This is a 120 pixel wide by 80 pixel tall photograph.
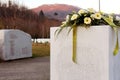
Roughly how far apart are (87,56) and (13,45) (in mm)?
10058

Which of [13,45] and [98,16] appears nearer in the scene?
[98,16]

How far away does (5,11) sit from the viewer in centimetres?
2123

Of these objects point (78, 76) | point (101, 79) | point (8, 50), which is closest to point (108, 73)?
point (101, 79)

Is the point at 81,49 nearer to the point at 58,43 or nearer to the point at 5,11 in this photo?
the point at 58,43

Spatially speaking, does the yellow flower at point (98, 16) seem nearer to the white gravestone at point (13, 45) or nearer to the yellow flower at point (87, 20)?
the yellow flower at point (87, 20)

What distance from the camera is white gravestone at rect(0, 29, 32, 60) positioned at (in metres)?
13.7

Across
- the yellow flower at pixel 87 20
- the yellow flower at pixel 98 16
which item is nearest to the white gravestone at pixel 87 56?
the yellow flower at pixel 87 20

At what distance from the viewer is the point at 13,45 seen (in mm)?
14227

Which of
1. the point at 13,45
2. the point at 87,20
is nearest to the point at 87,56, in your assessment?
the point at 87,20

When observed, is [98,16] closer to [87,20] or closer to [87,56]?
[87,20]

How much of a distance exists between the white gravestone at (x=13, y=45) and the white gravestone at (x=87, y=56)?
9.16 m

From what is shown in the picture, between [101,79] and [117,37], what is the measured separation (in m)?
0.63

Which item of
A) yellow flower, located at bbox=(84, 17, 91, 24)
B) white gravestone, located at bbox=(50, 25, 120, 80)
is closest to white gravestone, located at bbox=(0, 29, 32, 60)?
white gravestone, located at bbox=(50, 25, 120, 80)

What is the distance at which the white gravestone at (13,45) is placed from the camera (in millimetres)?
13742
